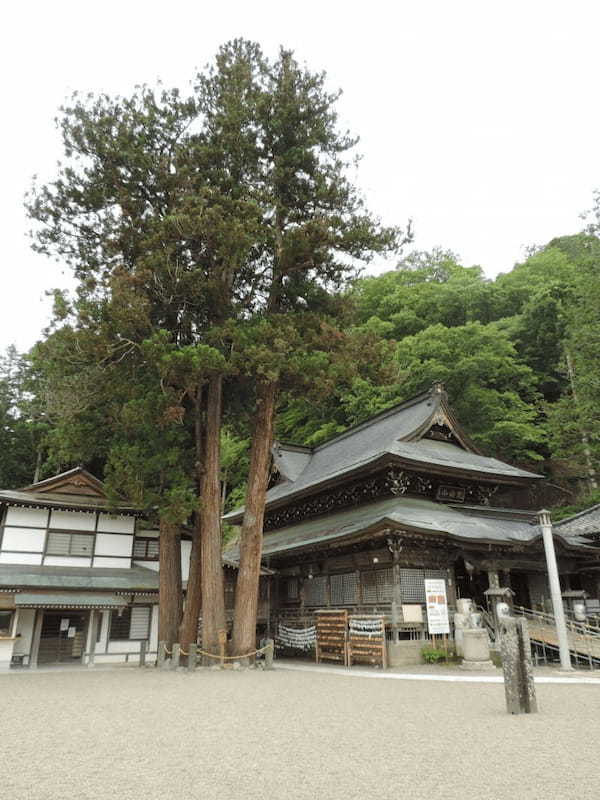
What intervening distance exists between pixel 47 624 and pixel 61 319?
1212cm

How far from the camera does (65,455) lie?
658 inches

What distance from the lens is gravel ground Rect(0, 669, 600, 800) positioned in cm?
388

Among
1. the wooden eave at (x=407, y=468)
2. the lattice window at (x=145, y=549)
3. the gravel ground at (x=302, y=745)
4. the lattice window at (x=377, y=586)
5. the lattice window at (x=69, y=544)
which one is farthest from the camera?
the lattice window at (x=145, y=549)

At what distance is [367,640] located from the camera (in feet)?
45.2

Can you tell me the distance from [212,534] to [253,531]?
1177 millimetres

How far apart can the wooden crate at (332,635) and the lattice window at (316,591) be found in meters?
1.53

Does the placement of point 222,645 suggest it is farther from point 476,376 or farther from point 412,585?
point 476,376

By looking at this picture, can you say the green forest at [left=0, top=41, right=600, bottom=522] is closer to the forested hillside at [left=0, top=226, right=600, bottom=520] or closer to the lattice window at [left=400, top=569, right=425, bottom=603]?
the forested hillside at [left=0, top=226, right=600, bottom=520]

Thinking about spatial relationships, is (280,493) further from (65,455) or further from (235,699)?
(235,699)

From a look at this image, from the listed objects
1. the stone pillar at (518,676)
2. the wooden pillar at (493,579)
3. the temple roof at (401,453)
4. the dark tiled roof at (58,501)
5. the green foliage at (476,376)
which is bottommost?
the stone pillar at (518,676)

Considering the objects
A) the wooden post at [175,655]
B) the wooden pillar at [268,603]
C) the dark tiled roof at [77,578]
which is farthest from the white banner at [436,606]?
the dark tiled roof at [77,578]

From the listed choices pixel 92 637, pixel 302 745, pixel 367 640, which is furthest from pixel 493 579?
pixel 92 637

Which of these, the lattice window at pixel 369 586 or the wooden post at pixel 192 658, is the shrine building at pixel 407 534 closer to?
the lattice window at pixel 369 586

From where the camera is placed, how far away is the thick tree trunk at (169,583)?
15711 mm
